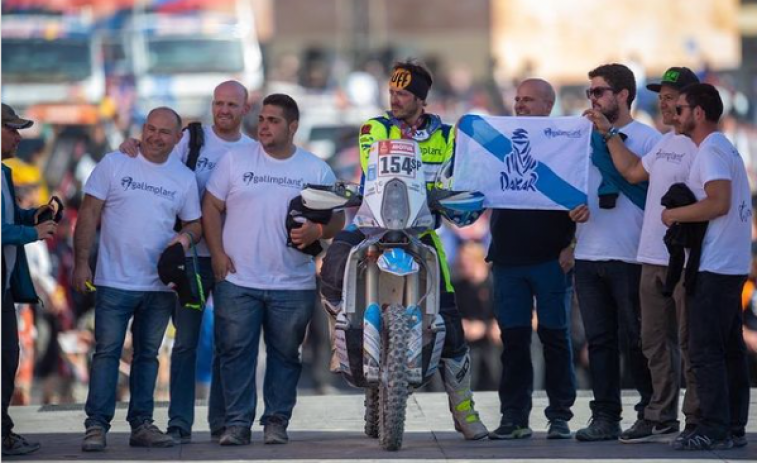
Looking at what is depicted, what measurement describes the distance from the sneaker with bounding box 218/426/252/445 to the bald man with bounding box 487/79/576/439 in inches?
55.9

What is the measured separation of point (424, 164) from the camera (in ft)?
37.1

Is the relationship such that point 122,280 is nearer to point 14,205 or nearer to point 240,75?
point 14,205

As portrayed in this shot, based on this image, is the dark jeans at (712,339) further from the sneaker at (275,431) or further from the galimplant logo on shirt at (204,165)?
the galimplant logo on shirt at (204,165)

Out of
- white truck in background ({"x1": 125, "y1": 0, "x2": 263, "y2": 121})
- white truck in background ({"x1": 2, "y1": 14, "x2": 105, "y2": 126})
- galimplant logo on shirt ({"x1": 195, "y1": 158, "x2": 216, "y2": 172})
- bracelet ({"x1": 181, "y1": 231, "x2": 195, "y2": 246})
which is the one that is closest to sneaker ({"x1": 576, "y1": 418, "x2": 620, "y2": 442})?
bracelet ({"x1": 181, "y1": 231, "x2": 195, "y2": 246})

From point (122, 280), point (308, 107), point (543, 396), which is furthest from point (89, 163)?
point (122, 280)

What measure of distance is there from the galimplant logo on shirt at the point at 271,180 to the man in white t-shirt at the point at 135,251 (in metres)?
0.34

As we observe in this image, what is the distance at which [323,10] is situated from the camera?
7144cm

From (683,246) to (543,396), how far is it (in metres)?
3.48

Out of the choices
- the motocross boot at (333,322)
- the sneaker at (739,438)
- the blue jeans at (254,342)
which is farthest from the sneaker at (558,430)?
the blue jeans at (254,342)

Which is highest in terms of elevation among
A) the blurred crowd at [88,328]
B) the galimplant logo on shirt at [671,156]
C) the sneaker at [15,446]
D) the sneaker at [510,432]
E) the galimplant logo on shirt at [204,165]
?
the galimplant logo on shirt at [671,156]

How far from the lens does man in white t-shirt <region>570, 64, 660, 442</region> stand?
1152 centimetres

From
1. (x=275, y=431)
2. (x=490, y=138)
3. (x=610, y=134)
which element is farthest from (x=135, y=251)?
(x=610, y=134)

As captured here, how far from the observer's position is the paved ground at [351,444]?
35.3ft

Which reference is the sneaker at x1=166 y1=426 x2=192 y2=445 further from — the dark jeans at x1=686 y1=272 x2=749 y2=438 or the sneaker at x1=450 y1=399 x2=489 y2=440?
the dark jeans at x1=686 y1=272 x2=749 y2=438
